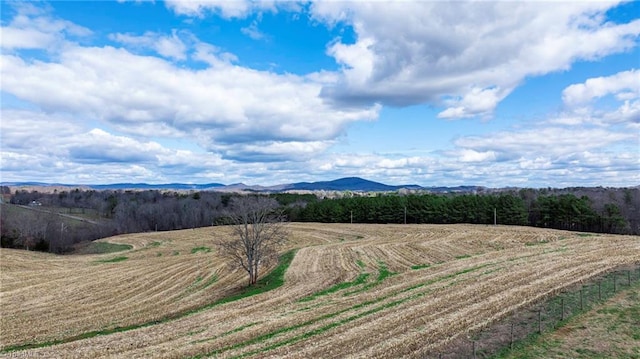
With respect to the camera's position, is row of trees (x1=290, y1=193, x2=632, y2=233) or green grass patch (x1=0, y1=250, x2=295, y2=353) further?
row of trees (x1=290, y1=193, x2=632, y2=233)

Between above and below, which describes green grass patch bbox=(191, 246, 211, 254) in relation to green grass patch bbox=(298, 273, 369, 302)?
below

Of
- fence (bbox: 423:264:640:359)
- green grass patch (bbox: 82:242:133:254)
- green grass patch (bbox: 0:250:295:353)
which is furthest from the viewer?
green grass patch (bbox: 82:242:133:254)

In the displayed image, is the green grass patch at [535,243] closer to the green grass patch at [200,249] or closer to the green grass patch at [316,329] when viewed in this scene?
the green grass patch at [316,329]

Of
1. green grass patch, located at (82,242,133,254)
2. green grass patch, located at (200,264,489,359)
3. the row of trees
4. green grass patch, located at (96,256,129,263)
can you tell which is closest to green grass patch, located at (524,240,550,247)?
the row of trees

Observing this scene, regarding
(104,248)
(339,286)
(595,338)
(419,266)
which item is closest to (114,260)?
(104,248)

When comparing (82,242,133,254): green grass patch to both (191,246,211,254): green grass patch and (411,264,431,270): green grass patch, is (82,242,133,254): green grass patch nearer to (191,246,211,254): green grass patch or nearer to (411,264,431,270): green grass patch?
(191,246,211,254): green grass patch

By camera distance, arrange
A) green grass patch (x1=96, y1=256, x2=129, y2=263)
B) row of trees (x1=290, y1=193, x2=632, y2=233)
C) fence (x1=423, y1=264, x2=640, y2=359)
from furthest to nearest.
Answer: row of trees (x1=290, y1=193, x2=632, y2=233)
green grass patch (x1=96, y1=256, x2=129, y2=263)
fence (x1=423, y1=264, x2=640, y2=359)

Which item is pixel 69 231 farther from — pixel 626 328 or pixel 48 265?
pixel 626 328

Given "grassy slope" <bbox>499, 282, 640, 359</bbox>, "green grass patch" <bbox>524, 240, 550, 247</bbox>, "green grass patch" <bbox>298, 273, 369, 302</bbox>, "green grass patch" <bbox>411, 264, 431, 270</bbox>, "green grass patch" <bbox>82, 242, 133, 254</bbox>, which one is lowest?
"green grass patch" <bbox>82, 242, 133, 254</bbox>
